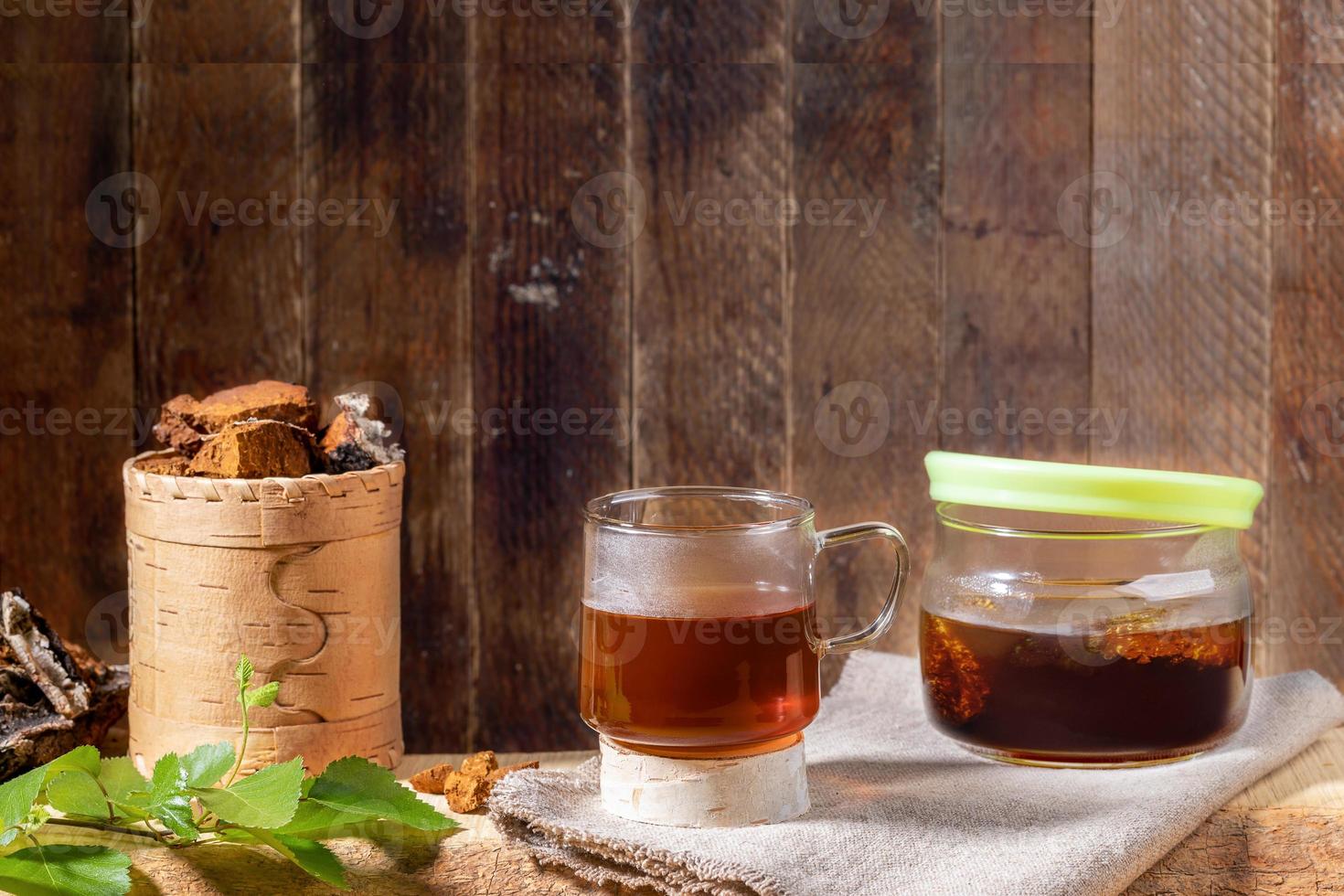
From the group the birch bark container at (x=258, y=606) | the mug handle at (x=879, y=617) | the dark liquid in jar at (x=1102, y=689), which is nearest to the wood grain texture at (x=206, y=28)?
the birch bark container at (x=258, y=606)

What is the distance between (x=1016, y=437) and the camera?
1345mm

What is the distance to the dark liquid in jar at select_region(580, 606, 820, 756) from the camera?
2.96 ft

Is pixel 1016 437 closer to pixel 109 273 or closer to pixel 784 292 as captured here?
pixel 784 292

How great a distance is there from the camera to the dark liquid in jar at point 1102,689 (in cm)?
101

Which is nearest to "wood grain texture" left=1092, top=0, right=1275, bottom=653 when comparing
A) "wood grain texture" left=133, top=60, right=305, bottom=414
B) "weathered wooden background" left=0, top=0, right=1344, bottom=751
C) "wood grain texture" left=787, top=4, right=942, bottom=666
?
"weathered wooden background" left=0, top=0, right=1344, bottom=751

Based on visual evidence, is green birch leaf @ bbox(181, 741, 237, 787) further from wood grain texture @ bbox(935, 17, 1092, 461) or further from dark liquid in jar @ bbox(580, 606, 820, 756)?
wood grain texture @ bbox(935, 17, 1092, 461)

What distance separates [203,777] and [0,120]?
744mm

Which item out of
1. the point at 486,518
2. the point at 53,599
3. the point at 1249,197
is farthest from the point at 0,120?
the point at 1249,197

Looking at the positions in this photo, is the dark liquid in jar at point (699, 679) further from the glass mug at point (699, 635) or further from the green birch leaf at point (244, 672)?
the green birch leaf at point (244, 672)

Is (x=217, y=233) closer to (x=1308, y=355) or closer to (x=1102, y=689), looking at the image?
(x=1102, y=689)

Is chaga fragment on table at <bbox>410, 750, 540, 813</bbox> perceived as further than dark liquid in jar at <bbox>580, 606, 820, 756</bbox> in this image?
Yes

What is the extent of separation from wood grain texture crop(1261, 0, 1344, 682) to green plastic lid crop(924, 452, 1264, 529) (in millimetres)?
362

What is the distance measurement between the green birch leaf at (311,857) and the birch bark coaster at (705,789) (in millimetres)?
195

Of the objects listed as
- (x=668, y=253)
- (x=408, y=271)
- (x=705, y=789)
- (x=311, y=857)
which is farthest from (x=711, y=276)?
(x=311, y=857)
